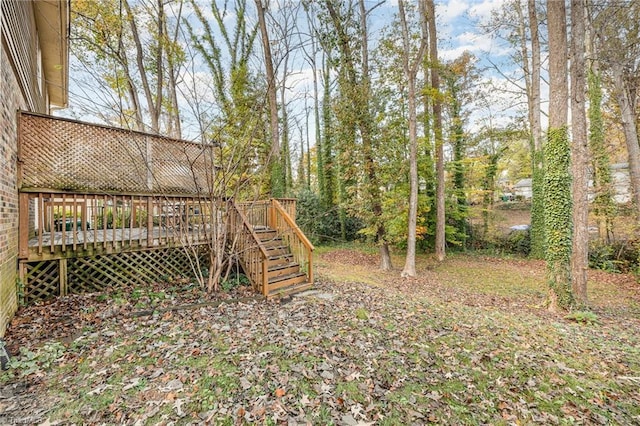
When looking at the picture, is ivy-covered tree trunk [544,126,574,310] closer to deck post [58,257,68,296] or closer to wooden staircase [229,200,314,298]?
wooden staircase [229,200,314,298]

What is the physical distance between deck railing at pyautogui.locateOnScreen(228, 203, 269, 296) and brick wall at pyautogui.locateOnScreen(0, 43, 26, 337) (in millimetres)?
2870

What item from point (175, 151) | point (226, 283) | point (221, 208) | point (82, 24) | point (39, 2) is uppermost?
point (82, 24)

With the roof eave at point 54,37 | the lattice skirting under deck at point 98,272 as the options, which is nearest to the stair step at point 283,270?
the lattice skirting under deck at point 98,272

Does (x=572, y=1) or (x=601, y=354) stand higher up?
(x=572, y=1)

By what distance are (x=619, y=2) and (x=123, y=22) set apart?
55.0 ft

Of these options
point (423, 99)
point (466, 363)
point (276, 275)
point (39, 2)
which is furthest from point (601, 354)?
point (39, 2)

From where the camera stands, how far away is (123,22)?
1131 cm

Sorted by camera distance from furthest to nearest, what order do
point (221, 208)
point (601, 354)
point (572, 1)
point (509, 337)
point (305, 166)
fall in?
point (305, 166), point (572, 1), point (221, 208), point (509, 337), point (601, 354)

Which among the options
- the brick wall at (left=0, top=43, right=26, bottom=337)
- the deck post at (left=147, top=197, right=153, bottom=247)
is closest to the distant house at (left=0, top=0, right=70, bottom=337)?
the brick wall at (left=0, top=43, right=26, bottom=337)

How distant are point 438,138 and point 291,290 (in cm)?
890

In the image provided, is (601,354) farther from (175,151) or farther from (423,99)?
(423,99)

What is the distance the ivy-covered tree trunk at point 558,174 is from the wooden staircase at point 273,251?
16.9ft

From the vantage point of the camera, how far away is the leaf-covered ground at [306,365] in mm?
2346

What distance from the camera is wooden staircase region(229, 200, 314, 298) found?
5375mm
